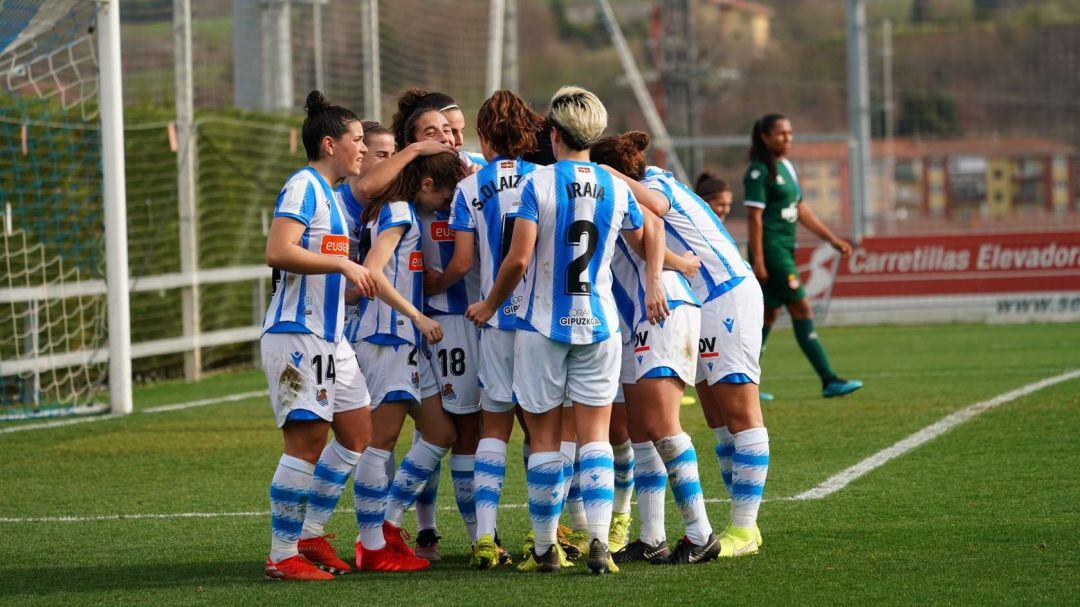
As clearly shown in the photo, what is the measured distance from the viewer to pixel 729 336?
6.34 meters

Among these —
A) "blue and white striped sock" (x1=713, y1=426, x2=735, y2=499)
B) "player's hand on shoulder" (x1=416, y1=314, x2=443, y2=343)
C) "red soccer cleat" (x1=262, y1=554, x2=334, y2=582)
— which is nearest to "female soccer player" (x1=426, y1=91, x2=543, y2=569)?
"player's hand on shoulder" (x1=416, y1=314, x2=443, y2=343)

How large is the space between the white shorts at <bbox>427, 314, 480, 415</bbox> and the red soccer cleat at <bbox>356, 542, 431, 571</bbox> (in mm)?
650

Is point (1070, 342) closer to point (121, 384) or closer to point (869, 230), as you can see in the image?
point (869, 230)

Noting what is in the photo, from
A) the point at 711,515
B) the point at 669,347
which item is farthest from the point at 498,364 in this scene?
the point at 711,515

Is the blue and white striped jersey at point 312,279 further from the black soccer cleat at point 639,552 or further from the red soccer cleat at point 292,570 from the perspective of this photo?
the black soccer cleat at point 639,552

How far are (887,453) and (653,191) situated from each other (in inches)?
137

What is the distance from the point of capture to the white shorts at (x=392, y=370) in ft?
20.5

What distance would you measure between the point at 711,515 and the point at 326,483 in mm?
2027

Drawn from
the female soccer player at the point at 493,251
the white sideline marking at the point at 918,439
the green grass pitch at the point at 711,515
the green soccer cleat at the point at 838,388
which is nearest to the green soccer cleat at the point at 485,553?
the female soccer player at the point at 493,251

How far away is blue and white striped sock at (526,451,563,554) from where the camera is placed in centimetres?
591

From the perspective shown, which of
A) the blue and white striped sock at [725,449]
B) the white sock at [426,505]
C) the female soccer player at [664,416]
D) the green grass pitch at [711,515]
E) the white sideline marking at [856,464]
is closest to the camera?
the green grass pitch at [711,515]

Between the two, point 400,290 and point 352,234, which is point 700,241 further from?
point 352,234

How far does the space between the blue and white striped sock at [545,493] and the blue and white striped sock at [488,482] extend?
7.3 inches

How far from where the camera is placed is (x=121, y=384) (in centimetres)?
1197
